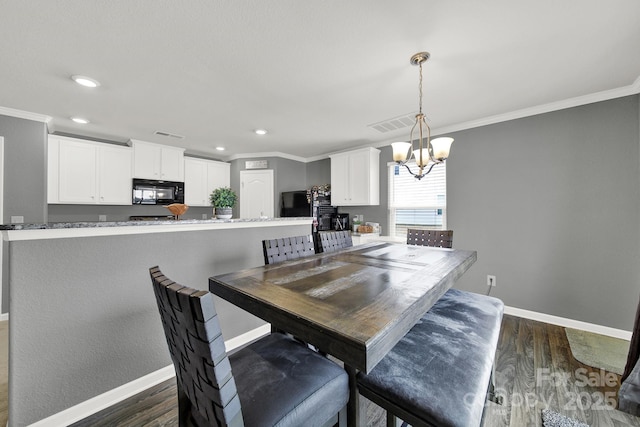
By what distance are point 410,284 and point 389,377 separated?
0.41 m

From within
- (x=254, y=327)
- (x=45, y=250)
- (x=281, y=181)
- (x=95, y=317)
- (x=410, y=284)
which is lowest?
(x=254, y=327)

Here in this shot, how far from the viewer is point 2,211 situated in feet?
9.48

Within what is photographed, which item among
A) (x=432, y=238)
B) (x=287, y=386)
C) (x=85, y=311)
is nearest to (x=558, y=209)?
(x=432, y=238)

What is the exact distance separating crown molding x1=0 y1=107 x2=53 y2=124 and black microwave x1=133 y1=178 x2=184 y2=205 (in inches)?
47.4

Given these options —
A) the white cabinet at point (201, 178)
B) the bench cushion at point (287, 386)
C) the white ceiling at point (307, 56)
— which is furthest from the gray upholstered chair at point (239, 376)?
the white cabinet at point (201, 178)

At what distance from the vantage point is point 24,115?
2957 mm

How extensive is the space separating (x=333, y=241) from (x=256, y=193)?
10.5 ft

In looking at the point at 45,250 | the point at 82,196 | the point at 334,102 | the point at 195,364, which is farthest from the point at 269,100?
the point at 82,196

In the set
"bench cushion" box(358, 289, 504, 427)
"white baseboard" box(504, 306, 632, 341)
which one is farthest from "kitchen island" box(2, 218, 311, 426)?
"white baseboard" box(504, 306, 632, 341)

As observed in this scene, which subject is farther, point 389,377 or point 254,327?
point 254,327

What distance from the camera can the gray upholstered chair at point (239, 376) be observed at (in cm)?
67

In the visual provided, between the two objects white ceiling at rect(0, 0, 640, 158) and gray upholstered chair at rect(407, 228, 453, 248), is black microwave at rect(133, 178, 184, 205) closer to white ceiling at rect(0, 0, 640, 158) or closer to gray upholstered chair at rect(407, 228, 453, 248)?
white ceiling at rect(0, 0, 640, 158)

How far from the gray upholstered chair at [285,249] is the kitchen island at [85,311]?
0.64m

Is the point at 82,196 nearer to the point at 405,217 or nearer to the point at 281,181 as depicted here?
the point at 281,181
